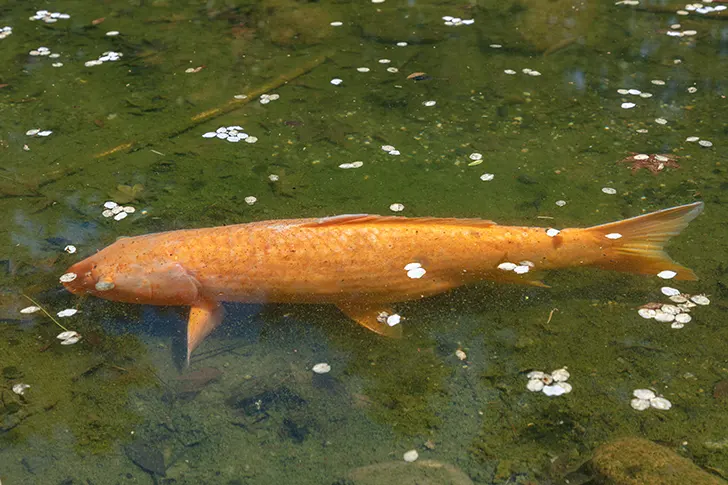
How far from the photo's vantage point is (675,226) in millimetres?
5000

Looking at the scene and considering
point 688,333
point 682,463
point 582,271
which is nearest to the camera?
point 682,463

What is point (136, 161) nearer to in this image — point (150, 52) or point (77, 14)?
point (150, 52)

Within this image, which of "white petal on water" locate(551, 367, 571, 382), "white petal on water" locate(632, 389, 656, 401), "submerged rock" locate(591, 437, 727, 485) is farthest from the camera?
"white petal on water" locate(551, 367, 571, 382)

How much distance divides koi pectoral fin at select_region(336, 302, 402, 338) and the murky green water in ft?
0.45

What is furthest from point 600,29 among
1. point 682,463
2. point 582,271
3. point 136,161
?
point 682,463

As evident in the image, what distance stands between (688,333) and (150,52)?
23.7ft

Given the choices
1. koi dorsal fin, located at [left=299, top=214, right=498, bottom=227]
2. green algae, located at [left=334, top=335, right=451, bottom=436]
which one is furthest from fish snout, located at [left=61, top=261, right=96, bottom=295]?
green algae, located at [left=334, top=335, right=451, bottom=436]

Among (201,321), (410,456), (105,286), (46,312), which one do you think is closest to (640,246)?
(410,456)

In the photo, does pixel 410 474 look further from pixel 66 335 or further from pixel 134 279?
pixel 66 335

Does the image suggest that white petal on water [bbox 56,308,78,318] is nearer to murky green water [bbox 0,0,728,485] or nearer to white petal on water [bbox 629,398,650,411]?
murky green water [bbox 0,0,728,485]

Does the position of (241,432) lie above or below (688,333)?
below

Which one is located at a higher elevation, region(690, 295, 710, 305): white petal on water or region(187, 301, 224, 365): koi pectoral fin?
Result: region(690, 295, 710, 305): white petal on water

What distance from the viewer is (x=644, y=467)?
12.5 feet

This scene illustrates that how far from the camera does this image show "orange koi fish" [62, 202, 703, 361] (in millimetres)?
4961
